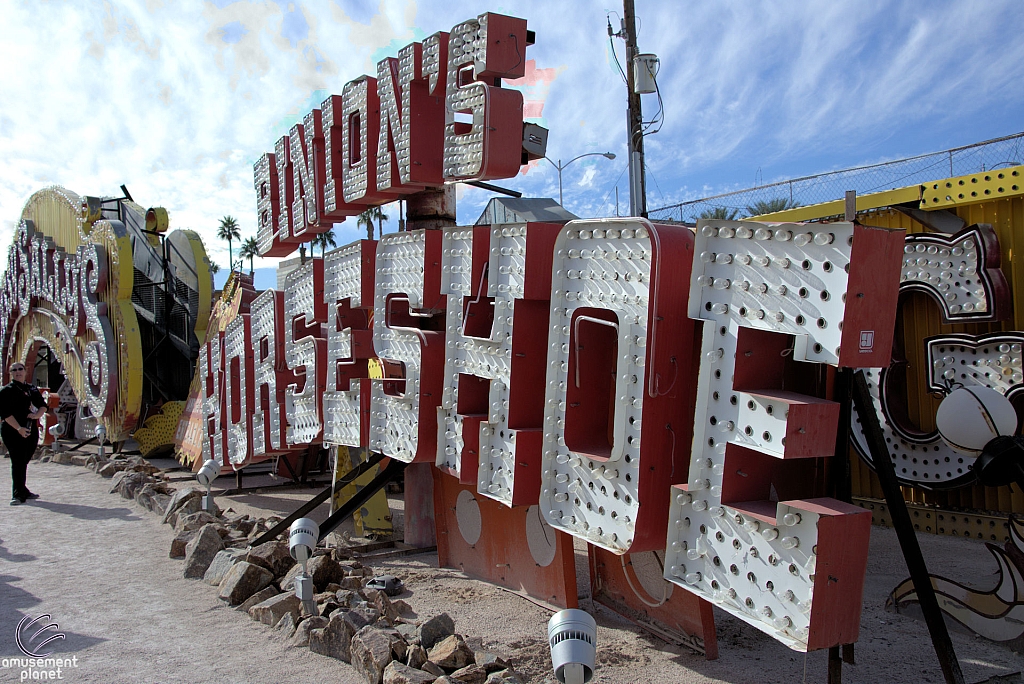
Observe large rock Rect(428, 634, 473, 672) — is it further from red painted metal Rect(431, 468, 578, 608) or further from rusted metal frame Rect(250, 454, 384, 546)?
rusted metal frame Rect(250, 454, 384, 546)

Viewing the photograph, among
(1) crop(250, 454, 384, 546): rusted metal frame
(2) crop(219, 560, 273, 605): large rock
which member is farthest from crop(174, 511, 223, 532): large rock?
(2) crop(219, 560, 273, 605): large rock

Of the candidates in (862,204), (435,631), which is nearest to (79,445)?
(435,631)

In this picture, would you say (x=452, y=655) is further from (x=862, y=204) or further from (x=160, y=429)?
(x=160, y=429)

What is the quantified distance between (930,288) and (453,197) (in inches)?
202

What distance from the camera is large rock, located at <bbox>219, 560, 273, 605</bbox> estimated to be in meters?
6.31

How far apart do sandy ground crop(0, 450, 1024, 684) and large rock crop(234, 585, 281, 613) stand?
102 millimetres

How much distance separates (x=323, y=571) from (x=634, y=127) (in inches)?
371

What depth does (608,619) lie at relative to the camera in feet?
20.0

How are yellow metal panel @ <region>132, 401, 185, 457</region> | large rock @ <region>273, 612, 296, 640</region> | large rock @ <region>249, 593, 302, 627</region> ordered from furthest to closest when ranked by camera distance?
yellow metal panel @ <region>132, 401, 185, 457</region>, large rock @ <region>249, 593, 302, 627</region>, large rock @ <region>273, 612, 296, 640</region>

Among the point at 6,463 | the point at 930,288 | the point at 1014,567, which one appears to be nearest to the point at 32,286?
the point at 6,463

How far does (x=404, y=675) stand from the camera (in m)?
4.32

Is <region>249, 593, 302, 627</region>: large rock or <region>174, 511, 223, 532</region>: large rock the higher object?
<region>249, 593, 302, 627</region>: large rock

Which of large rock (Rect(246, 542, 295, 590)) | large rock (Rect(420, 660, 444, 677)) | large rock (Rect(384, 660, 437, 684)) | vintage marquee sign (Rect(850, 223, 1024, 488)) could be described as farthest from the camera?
vintage marquee sign (Rect(850, 223, 1024, 488))

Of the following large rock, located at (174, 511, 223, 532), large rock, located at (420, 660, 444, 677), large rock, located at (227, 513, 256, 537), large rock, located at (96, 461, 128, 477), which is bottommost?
large rock, located at (96, 461, 128, 477)
